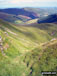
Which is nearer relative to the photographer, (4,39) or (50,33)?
(4,39)

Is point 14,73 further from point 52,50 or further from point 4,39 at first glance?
point 4,39

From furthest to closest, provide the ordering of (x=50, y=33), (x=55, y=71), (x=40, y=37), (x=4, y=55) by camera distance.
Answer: (x=50, y=33) → (x=40, y=37) → (x=4, y=55) → (x=55, y=71)

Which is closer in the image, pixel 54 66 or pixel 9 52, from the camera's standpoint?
pixel 54 66

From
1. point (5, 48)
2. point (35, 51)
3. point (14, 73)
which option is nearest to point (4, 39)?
point (5, 48)

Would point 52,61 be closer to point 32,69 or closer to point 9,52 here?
point 32,69

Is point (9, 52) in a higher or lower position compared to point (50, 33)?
lower

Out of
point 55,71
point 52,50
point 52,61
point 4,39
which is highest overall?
point 4,39

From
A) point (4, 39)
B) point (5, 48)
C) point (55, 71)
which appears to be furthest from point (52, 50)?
point (4, 39)

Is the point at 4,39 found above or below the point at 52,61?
above

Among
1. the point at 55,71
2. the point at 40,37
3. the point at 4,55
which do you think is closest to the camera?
the point at 55,71
